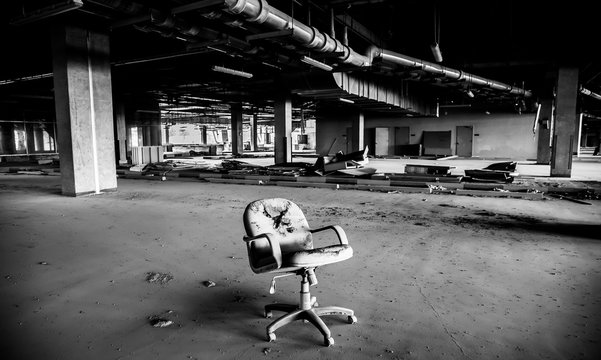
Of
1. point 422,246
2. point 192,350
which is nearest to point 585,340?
point 422,246

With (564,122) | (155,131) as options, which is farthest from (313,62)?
(155,131)

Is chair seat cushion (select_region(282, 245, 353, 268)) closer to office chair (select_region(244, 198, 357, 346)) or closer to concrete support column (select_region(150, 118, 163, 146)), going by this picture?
office chair (select_region(244, 198, 357, 346))

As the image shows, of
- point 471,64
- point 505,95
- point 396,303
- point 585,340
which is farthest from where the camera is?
point 505,95

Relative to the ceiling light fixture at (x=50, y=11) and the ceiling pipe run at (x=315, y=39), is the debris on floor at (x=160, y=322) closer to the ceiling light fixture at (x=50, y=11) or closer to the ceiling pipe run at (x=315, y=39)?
the ceiling pipe run at (x=315, y=39)

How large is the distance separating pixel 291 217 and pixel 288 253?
0.39 meters

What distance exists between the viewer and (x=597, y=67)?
1354 centimetres

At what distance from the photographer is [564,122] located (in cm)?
1220

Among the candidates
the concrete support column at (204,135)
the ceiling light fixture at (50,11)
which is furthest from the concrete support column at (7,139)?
the concrete support column at (204,135)

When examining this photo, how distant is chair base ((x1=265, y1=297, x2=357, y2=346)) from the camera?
2.35 meters

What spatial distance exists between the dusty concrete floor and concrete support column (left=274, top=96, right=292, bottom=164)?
9865mm

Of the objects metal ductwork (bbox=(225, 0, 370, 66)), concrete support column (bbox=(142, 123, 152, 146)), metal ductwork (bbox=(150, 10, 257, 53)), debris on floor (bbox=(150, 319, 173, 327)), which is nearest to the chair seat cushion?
debris on floor (bbox=(150, 319, 173, 327))

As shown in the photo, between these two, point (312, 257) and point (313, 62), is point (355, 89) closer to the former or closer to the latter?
point (313, 62)

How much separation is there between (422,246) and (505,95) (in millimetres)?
14629

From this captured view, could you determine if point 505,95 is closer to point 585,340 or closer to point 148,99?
point 585,340
